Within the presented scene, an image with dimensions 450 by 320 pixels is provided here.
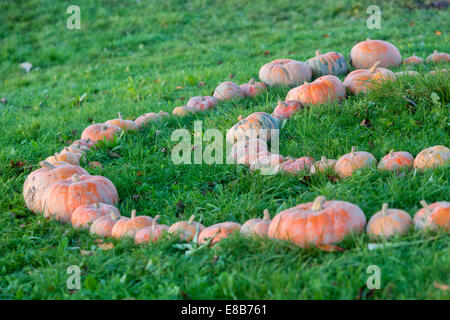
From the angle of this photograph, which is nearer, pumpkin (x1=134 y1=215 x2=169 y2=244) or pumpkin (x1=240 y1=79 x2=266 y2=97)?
pumpkin (x1=134 y1=215 x2=169 y2=244)

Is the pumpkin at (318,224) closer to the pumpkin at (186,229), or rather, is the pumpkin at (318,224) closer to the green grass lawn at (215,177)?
the green grass lawn at (215,177)

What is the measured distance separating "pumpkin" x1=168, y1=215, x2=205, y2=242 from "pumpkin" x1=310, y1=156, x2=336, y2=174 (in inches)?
42.9

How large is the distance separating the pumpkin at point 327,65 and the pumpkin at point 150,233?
3664 mm

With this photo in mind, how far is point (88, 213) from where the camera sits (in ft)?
11.7

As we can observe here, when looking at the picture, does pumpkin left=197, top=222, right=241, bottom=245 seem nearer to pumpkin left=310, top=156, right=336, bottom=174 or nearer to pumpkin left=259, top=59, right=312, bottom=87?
pumpkin left=310, top=156, right=336, bottom=174

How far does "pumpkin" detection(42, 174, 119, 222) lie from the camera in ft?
12.2

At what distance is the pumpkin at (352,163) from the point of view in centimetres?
372

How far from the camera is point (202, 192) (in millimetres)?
4023

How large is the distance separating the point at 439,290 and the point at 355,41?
7.14m

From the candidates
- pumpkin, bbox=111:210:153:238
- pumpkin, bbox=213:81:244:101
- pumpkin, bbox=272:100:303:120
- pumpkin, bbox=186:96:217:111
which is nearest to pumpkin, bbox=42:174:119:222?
pumpkin, bbox=111:210:153:238

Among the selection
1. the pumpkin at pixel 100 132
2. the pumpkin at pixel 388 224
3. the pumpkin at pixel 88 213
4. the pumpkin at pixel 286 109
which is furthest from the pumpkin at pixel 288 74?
the pumpkin at pixel 388 224

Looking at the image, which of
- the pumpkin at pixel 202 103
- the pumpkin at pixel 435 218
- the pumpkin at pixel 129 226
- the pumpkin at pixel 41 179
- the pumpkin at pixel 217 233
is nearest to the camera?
the pumpkin at pixel 435 218

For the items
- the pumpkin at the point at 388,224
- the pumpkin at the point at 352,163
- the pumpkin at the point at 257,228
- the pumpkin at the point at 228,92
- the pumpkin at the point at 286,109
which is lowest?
the pumpkin at the point at 257,228

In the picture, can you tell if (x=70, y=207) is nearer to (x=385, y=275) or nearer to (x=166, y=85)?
(x=385, y=275)
